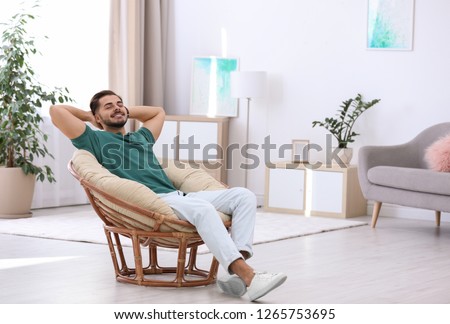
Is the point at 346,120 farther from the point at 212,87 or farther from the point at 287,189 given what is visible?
the point at 212,87

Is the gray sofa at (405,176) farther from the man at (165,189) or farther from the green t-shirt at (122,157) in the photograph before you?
the green t-shirt at (122,157)

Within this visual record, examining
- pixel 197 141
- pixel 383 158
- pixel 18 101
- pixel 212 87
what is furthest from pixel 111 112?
pixel 212 87

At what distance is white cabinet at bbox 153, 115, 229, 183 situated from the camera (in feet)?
25.3

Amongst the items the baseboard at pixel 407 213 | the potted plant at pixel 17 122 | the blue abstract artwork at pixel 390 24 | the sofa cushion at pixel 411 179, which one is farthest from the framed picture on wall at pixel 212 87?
the sofa cushion at pixel 411 179

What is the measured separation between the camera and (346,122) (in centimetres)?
739

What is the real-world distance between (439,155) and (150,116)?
2.52 m

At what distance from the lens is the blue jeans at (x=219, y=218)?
3760 millimetres

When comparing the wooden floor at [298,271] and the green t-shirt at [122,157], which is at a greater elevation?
the green t-shirt at [122,157]

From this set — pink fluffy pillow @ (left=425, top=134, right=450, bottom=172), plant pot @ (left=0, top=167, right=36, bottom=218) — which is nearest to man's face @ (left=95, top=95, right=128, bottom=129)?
plant pot @ (left=0, top=167, right=36, bottom=218)

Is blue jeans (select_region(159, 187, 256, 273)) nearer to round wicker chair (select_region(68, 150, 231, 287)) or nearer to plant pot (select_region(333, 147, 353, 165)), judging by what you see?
round wicker chair (select_region(68, 150, 231, 287))

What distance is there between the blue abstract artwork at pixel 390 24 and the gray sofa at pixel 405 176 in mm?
851

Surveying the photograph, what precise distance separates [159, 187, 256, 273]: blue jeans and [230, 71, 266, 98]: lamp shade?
133 inches

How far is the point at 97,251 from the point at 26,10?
2.54m
